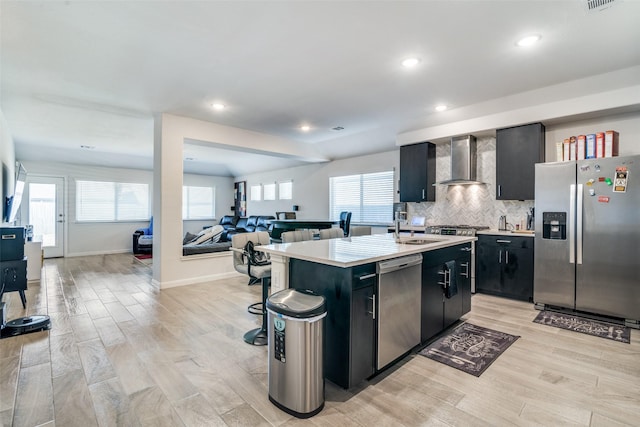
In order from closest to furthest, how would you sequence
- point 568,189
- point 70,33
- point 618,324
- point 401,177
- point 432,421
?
point 432,421
point 70,33
point 618,324
point 568,189
point 401,177

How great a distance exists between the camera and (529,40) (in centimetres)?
266

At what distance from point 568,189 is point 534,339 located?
1.83 meters

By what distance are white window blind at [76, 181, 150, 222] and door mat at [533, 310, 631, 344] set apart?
9.69m

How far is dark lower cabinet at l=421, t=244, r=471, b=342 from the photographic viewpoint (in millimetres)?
2664

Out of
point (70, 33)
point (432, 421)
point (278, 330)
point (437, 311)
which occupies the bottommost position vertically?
point (432, 421)

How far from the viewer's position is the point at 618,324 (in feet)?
10.7

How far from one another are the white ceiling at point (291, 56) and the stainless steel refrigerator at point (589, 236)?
111cm

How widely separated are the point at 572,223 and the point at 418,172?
2378mm

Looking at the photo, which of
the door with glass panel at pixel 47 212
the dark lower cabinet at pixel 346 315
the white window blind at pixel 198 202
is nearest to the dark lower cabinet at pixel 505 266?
the dark lower cabinet at pixel 346 315

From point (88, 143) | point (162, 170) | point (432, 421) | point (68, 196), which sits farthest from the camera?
point (68, 196)

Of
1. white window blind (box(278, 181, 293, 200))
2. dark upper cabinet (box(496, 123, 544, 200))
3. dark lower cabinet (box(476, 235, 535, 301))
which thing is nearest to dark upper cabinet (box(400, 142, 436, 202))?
dark upper cabinet (box(496, 123, 544, 200))

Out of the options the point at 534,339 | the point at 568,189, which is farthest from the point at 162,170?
the point at 568,189

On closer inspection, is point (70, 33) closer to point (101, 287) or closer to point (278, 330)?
point (278, 330)

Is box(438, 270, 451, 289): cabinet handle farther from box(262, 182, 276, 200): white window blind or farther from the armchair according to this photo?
the armchair
